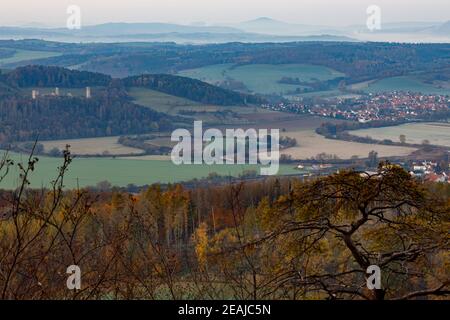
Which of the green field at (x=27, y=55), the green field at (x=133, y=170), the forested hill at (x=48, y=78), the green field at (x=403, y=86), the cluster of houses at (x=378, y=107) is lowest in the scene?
the green field at (x=133, y=170)

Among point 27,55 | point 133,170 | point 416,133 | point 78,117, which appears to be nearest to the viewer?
point 133,170

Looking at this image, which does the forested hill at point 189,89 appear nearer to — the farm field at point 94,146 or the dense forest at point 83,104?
the dense forest at point 83,104

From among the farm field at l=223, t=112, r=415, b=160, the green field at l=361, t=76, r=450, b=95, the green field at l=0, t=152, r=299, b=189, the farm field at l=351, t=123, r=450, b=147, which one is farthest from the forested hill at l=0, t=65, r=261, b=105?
the green field at l=0, t=152, r=299, b=189

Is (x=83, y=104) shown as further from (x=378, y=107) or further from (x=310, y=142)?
(x=378, y=107)

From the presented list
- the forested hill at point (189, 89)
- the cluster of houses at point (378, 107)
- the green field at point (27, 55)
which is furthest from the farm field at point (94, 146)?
the green field at point (27, 55)

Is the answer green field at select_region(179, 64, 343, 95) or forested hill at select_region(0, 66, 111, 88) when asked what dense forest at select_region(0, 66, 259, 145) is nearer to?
forested hill at select_region(0, 66, 111, 88)

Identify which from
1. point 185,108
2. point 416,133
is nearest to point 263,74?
point 185,108
